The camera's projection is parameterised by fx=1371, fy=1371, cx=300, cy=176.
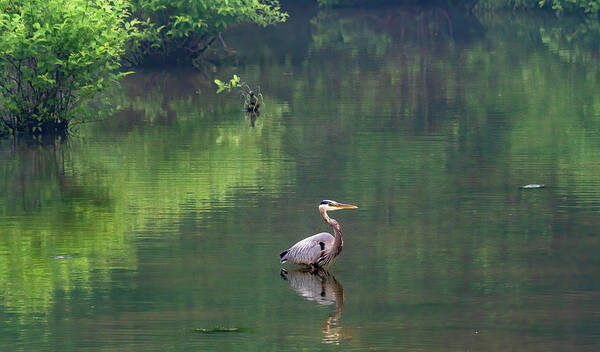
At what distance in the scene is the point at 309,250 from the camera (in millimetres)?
16047

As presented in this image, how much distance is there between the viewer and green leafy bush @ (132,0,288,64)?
43.2 meters

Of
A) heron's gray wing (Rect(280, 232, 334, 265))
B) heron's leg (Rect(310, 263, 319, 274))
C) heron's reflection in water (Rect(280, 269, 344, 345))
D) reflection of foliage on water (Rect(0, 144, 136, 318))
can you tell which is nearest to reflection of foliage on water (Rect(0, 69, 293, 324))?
reflection of foliage on water (Rect(0, 144, 136, 318))

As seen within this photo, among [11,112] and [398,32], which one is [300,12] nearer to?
[398,32]

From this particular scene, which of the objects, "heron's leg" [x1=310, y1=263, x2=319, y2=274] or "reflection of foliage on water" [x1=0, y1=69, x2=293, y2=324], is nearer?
"heron's leg" [x1=310, y1=263, x2=319, y2=274]

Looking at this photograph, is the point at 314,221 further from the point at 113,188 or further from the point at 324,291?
the point at 113,188

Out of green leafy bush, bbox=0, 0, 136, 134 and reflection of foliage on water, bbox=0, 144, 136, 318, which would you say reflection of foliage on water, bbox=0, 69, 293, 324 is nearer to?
reflection of foliage on water, bbox=0, 144, 136, 318

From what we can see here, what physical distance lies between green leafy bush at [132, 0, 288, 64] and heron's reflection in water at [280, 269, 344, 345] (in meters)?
27.0

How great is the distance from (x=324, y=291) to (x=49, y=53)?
47.1 feet

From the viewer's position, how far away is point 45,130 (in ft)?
97.2

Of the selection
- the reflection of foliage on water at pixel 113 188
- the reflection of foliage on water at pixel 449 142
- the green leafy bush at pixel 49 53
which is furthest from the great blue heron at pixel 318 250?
the green leafy bush at pixel 49 53

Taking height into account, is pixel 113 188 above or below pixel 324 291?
above

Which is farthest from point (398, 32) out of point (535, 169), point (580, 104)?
point (535, 169)

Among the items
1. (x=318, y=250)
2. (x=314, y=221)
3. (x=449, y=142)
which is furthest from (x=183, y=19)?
(x=318, y=250)

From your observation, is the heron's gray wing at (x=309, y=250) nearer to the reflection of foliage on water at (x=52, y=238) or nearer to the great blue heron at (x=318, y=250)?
the great blue heron at (x=318, y=250)
